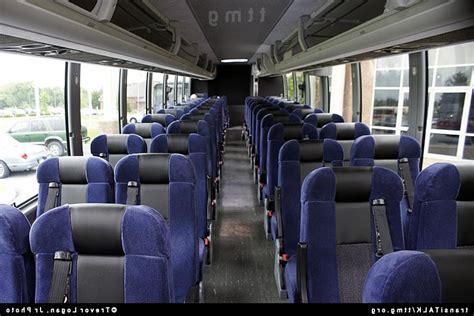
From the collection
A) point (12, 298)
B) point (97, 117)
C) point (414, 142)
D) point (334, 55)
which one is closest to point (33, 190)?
point (97, 117)

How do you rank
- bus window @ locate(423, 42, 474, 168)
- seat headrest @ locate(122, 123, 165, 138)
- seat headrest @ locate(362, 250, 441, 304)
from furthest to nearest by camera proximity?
bus window @ locate(423, 42, 474, 168)
seat headrest @ locate(122, 123, 165, 138)
seat headrest @ locate(362, 250, 441, 304)

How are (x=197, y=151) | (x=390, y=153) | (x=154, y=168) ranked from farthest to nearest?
(x=197, y=151)
(x=390, y=153)
(x=154, y=168)

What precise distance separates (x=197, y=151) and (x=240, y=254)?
146 cm

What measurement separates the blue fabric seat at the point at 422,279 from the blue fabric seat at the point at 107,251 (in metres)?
0.86

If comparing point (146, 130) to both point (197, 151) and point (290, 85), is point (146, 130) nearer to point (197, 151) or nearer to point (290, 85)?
point (197, 151)

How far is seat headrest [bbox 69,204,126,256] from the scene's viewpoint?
164 centimetres

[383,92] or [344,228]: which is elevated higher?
[383,92]

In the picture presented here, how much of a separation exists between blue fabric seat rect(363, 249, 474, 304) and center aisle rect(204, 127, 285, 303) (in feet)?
8.53

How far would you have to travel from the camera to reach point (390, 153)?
3.94m

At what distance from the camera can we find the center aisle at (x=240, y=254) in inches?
148

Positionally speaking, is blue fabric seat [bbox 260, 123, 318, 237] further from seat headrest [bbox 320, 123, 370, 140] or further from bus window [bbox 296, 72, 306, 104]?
bus window [bbox 296, 72, 306, 104]

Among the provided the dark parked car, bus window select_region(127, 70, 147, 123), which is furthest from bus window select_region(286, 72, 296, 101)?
the dark parked car

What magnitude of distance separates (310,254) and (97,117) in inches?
193

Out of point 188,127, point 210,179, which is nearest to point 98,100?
point 188,127
